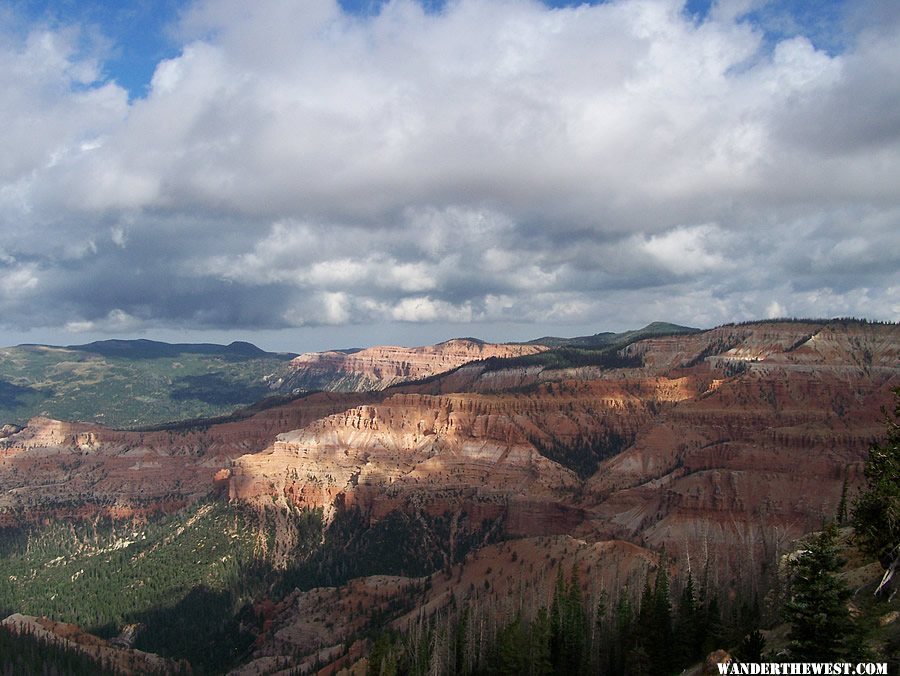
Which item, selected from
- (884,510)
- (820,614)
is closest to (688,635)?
(884,510)

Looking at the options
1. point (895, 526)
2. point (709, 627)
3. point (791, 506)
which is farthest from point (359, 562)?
point (895, 526)

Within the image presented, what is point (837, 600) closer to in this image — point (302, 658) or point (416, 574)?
point (302, 658)

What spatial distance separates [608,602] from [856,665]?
73.2m

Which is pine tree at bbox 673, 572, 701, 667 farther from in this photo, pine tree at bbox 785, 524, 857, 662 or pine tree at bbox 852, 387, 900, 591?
pine tree at bbox 785, 524, 857, 662

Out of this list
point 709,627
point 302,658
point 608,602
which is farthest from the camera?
point 302,658

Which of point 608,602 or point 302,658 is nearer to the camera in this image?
point 608,602

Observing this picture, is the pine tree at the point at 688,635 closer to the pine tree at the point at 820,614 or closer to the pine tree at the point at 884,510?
the pine tree at the point at 884,510

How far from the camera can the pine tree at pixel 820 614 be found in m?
37.5

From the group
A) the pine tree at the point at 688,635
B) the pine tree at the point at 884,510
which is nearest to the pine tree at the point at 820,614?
the pine tree at the point at 884,510

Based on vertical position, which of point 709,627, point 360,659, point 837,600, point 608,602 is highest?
point 837,600

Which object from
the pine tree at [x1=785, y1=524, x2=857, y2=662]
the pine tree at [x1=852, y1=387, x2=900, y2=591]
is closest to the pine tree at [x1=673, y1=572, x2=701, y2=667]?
the pine tree at [x1=852, y1=387, x2=900, y2=591]

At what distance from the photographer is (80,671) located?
122 meters

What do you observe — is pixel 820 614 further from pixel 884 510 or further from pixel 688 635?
pixel 688 635

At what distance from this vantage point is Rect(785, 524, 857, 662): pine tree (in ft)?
123
